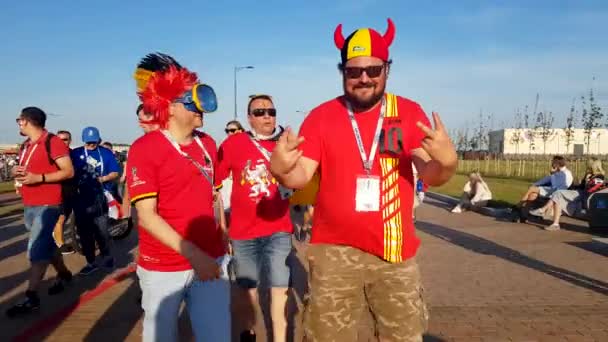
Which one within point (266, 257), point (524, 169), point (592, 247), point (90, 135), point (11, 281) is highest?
point (90, 135)

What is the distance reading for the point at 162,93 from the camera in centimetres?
281

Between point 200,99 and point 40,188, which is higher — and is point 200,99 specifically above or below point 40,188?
above

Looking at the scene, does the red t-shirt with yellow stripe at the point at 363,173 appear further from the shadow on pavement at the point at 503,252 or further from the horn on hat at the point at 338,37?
the shadow on pavement at the point at 503,252

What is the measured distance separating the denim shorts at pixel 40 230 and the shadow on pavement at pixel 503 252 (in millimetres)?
6206

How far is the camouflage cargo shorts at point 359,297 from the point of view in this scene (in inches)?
97.3

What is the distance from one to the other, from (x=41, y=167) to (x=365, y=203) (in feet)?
13.9

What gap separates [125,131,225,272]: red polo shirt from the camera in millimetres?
2613

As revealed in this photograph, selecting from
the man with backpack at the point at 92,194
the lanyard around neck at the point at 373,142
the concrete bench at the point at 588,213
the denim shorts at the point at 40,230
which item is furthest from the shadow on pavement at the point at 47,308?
the concrete bench at the point at 588,213

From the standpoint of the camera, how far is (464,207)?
→ 46.1 ft

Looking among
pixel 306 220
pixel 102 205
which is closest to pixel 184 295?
pixel 102 205

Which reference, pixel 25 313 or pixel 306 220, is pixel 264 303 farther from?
pixel 306 220

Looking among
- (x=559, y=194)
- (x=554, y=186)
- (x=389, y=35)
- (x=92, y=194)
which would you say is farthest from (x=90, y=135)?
(x=554, y=186)

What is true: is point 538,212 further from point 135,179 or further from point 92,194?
point 135,179

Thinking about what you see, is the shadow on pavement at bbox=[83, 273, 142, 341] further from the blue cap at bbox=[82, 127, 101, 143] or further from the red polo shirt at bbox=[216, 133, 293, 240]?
the blue cap at bbox=[82, 127, 101, 143]
